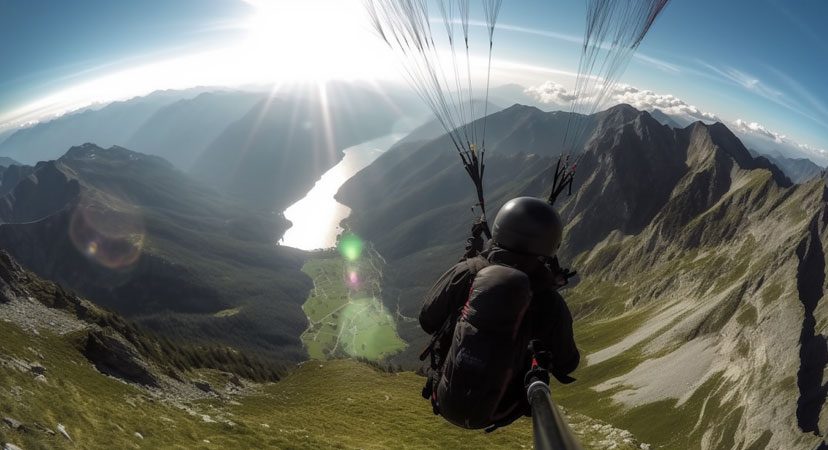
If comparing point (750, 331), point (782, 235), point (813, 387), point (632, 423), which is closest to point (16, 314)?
point (632, 423)

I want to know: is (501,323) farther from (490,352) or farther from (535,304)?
(535,304)

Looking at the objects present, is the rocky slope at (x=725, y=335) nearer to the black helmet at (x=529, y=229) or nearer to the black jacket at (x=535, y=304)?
the black jacket at (x=535, y=304)

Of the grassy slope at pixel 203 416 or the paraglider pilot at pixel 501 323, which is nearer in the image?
the paraglider pilot at pixel 501 323

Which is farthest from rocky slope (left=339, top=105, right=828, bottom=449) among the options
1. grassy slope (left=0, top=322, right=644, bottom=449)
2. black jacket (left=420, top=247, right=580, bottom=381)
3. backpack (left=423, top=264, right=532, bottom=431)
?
backpack (left=423, top=264, right=532, bottom=431)

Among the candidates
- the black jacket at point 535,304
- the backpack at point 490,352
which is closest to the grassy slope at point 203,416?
the black jacket at point 535,304

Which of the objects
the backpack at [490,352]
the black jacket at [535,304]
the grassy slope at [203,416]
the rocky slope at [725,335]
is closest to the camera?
the backpack at [490,352]

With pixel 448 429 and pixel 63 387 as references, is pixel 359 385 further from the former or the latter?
pixel 63 387
